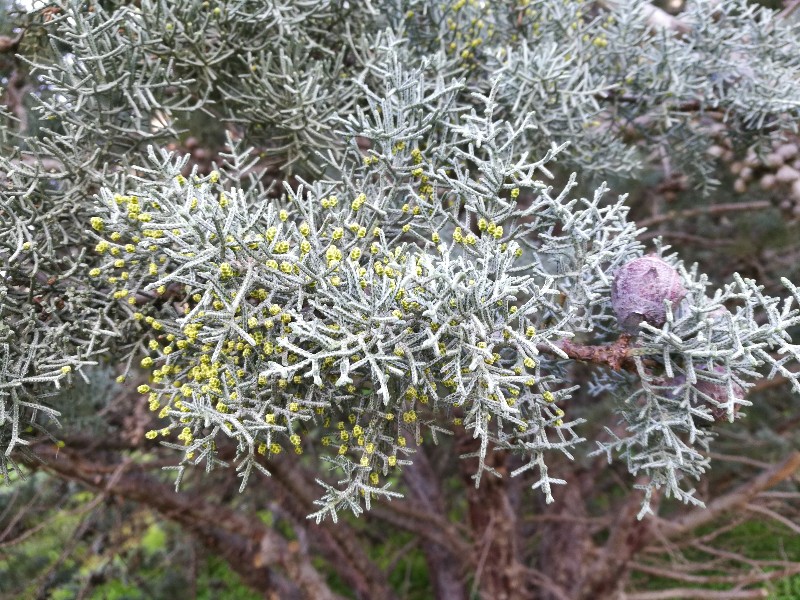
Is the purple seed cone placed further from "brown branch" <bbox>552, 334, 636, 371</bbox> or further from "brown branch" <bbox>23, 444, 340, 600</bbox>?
"brown branch" <bbox>23, 444, 340, 600</bbox>

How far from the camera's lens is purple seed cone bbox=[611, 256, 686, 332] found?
1.09m

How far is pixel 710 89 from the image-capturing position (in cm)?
170

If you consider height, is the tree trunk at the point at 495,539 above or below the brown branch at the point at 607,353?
below

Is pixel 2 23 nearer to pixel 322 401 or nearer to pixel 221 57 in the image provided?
pixel 221 57

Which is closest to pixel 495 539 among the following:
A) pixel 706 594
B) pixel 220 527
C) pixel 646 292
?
pixel 706 594

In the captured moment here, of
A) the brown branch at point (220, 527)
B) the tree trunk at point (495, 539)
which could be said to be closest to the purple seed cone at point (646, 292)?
the tree trunk at point (495, 539)

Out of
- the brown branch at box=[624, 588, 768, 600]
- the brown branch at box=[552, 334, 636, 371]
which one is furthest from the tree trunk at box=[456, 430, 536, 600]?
the brown branch at box=[552, 334, 636, 371]

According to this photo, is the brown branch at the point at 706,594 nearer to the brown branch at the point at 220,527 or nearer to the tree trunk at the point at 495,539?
the tree trunk at the point at 495,539

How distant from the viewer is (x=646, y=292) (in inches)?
43.2

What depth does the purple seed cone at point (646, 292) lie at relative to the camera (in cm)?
109

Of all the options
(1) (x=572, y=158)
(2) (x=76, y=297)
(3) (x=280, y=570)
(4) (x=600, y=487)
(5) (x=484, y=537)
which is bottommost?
(4) (x=600, y=487)

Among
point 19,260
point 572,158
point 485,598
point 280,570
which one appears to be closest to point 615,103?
point 572,158

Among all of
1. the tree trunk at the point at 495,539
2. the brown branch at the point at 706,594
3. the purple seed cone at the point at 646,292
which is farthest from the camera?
the tree trunk at the point at 495,539

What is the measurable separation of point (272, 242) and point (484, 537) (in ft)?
6.79
